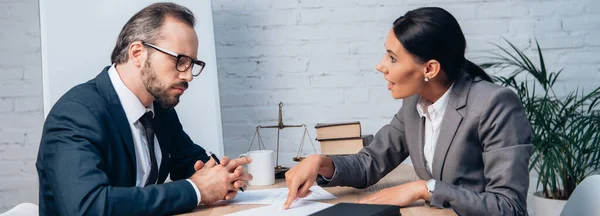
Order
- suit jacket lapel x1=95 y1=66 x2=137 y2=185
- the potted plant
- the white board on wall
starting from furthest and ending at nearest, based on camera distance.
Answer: the potted plant, the white board on wall, suit jacket lapel x1=95 y1=66 x2=137 y2=185

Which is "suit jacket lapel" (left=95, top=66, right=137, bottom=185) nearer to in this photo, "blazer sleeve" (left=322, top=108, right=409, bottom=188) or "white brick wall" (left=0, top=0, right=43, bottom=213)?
"blazer sleeve" (left=322, top=108, right=409, bottom=188)

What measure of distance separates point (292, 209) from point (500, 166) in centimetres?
49

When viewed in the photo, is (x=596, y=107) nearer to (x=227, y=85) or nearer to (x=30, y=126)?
(x=227, y=85)

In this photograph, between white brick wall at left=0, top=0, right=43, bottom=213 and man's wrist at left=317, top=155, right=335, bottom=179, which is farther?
white brick wall at left=0, top=0, right=43, bottom=213

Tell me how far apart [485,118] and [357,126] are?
59 centimetres

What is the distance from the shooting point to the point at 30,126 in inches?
114

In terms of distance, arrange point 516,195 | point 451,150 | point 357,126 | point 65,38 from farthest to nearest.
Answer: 1. point 65,38
2. point 357,126
3. point 451,150
4. point 516,195

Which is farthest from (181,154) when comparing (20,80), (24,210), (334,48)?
(20,80)

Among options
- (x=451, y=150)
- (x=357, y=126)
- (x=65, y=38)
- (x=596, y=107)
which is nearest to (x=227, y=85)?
(x=65, y=38)

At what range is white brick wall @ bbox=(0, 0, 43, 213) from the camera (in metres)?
2.89

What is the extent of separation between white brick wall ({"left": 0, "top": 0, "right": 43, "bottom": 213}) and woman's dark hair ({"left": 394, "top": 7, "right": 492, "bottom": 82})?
1.97m

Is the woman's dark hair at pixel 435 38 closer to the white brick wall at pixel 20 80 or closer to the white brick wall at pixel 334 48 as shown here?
the white brick wall at pixel 334 48

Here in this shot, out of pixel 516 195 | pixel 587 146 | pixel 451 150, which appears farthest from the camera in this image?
pixel 587 146

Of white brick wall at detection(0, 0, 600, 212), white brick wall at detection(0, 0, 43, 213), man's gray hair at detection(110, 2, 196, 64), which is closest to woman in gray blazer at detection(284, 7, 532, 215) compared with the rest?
man's gray hair at detection(110, 2, 196, 64)
